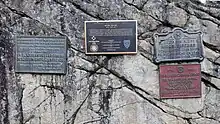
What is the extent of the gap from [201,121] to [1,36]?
2.51 meters

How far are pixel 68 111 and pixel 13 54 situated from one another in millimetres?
917

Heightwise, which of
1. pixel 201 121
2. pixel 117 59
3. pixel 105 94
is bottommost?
pixel 201 121

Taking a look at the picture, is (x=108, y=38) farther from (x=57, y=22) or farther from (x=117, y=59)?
(x=57, y=22)

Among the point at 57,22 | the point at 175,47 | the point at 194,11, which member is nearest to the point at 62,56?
the point at 57,22

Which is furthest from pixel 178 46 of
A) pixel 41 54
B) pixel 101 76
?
pixel 41 54

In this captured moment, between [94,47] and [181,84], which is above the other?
[94,47]

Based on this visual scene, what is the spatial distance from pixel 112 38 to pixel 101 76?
0.46 m

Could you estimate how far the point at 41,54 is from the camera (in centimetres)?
470

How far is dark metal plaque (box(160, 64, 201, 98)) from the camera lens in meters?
4.66

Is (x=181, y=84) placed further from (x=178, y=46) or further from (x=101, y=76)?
(x=101, y=76)

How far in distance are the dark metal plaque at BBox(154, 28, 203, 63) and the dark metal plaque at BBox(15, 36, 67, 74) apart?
1.10m

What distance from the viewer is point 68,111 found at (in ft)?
15.4

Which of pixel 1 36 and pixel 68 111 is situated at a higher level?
pixel 1 36

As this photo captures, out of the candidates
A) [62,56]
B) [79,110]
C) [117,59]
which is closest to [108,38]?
[117,59]
